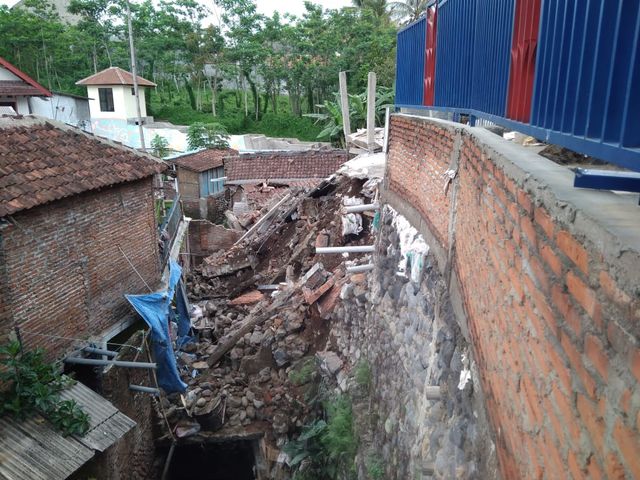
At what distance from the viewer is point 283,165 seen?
24.6m

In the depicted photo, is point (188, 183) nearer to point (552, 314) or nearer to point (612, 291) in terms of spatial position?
point (552, 314)

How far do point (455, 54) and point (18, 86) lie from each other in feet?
58.4

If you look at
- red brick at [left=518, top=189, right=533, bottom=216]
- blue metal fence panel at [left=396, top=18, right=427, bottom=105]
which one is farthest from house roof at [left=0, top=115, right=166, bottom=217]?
red brick at [left=518, top=189, right=533, bottom=216]

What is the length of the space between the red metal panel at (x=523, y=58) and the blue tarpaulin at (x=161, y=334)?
7629 mm

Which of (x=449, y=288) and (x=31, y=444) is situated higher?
(x=449, y=288)

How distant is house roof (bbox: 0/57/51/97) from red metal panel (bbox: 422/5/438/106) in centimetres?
1625

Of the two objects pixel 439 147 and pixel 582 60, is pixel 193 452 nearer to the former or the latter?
pixel 439 147

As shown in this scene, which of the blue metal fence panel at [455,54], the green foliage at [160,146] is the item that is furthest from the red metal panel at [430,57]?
the green foliage at [160,146]

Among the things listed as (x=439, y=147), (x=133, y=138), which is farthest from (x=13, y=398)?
(x=133, y=138)

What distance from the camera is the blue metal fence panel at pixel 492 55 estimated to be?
156 inches

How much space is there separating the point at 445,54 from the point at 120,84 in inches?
1287

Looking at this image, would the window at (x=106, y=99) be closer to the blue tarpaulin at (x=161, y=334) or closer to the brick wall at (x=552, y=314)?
the blue tarpaulin at (x=161, y=334)

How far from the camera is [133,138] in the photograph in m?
35.2

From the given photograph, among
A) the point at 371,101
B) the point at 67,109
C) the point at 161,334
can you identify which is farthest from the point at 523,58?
the point at 67,109
